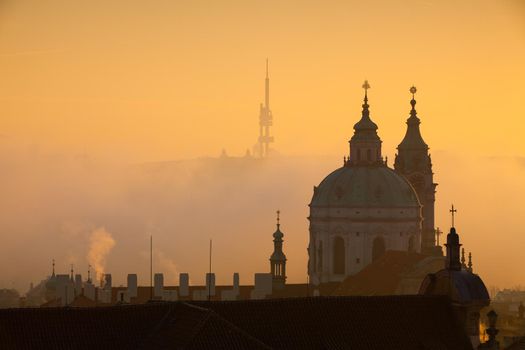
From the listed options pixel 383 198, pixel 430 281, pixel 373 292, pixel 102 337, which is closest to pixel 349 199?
pixel 383 198

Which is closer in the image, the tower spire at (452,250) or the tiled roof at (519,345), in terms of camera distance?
the tiled roof at (519,345)

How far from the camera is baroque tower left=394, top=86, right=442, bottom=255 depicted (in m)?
192

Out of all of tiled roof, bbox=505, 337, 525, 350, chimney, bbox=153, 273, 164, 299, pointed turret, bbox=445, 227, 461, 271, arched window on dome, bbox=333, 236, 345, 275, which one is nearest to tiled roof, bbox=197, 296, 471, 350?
tiled roof, bbox=505, 337, 525, 350

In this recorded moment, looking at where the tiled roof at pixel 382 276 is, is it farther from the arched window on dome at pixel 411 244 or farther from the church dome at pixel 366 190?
the church dome at pixel 366 190

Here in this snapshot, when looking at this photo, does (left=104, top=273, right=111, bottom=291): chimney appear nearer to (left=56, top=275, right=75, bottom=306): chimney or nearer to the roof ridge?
(left=56, top=275, right=75, bottom=306): chimney

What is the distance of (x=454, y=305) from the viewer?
98938 mm

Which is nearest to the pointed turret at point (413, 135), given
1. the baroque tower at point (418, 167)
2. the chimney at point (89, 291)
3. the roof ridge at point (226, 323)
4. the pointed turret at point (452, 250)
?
the baroque tower at point (418, 167)

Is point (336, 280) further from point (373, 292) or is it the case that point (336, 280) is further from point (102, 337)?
point (102, 337)

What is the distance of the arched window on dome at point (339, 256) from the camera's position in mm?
187250

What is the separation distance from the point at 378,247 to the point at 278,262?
33.9 feet

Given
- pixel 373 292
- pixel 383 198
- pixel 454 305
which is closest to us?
pixel 454 305

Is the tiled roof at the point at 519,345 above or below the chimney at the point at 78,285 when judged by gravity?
above

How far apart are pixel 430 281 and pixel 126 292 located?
85.4 meters

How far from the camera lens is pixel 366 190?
613 ft
